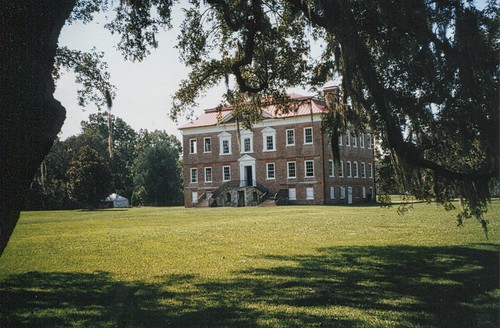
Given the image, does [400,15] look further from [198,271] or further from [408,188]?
[198,271]

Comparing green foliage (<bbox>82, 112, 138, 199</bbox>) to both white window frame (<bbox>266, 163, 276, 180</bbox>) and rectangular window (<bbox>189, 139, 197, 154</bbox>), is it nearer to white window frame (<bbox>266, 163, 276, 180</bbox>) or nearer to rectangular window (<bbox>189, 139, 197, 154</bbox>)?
rectangular window (<bbox>189, 139, 197, 154</bbox>)

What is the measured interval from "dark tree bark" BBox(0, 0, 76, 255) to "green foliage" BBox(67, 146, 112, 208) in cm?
4484

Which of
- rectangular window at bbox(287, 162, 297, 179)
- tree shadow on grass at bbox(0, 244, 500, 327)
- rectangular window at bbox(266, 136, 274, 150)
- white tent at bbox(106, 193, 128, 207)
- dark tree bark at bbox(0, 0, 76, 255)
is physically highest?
rectangular window at bbox(266, 136, 274, 150)

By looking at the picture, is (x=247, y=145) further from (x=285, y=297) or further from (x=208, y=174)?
(x=285, y=297)

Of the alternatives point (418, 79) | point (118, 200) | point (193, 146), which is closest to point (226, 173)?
point (193, 146)

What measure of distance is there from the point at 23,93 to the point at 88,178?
4570cm

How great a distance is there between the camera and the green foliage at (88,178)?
45938 millimetres

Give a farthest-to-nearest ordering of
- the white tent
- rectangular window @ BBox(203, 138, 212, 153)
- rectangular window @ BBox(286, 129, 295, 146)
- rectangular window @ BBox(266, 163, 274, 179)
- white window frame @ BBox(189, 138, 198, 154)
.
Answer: the white tent, white window frame @ BBox(189, 138, 198, 154), rectangular window @ BBox(203, 138, 212, 153), rectangular window @ BBox(266, 163, 274, 179), rectangular window @ BBox(286, 129, 295, 146)

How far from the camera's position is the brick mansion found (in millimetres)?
40375

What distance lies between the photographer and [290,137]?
4188 centimetres

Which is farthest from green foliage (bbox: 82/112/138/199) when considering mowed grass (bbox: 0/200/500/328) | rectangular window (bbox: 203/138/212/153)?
mowed grass (bbox: 0/200/500/328)

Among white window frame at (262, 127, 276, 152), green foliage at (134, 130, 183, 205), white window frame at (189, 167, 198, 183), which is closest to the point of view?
white window frame at (262, 127, 276, 152)

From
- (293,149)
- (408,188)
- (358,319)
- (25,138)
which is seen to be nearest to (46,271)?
(25,138)

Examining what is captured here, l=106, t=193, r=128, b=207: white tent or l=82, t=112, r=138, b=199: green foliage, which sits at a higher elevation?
l=82, t=112, r=138, b=199: green foliage
